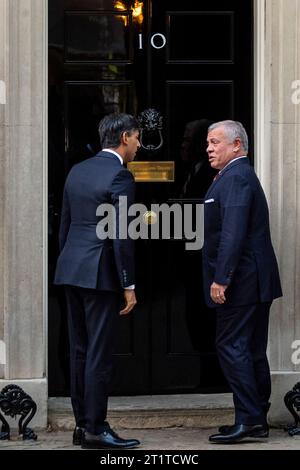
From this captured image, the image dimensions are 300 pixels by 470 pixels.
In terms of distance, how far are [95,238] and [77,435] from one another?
121cm

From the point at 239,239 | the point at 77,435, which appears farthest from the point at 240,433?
the point at 239,239

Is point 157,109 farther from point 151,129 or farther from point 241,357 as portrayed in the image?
point 241,357

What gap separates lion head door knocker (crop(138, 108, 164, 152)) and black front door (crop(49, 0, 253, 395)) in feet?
0.05

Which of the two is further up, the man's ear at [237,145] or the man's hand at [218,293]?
the man's ear at [237,145]

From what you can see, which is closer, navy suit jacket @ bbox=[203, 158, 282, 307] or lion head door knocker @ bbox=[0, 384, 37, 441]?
navy suit jacket @ bbox=[203, 158, 282, 307]

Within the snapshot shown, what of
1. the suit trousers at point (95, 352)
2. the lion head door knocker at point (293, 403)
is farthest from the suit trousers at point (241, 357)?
the suit trousers at point (95, 352)

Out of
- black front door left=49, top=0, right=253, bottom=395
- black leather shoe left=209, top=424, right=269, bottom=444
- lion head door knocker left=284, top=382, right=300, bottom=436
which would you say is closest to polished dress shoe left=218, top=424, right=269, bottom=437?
black leather shoe left=209, top=424, right=269, bottom=444

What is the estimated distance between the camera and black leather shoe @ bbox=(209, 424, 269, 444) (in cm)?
694

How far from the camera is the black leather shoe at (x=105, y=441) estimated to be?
675cm

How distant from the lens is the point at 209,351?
7902 mm

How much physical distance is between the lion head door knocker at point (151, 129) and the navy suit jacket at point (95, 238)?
40.0 inches

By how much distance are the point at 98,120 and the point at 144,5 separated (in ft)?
2.68

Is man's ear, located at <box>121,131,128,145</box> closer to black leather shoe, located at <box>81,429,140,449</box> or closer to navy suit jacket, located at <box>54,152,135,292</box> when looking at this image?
navy suit jacket, located at <box>54,152,135,292</box>

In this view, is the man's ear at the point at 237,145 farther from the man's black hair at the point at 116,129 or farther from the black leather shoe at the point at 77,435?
the black leather shoe at the point at 77,435
